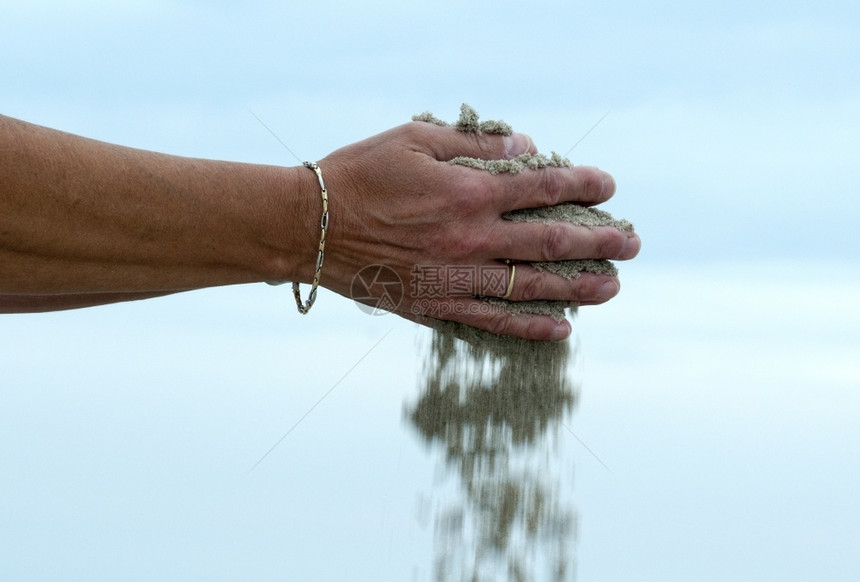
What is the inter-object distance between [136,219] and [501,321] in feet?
2.96

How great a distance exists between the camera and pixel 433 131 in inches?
89.4

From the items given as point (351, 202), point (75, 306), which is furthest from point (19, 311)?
point (351, 202)

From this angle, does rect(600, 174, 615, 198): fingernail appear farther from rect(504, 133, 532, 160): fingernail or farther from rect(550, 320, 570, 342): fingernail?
rect(550, 320, 570, 342): fingernail

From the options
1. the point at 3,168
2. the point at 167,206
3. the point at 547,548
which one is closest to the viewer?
the point at 3,168

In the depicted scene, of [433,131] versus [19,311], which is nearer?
[433,131]

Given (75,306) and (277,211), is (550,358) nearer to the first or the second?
(277,211)

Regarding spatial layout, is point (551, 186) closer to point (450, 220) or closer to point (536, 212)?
point (536, 212)

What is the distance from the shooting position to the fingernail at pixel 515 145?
2346 mm

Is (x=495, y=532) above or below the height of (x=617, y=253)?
below

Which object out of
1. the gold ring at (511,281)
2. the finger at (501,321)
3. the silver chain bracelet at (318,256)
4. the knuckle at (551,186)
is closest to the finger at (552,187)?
the knuckle at (551,186)

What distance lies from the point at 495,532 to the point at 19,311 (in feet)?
4.51

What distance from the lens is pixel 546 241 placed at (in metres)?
2.26

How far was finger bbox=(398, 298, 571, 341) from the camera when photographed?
90.3 inches

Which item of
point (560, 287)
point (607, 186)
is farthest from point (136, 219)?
point (607, 186)
